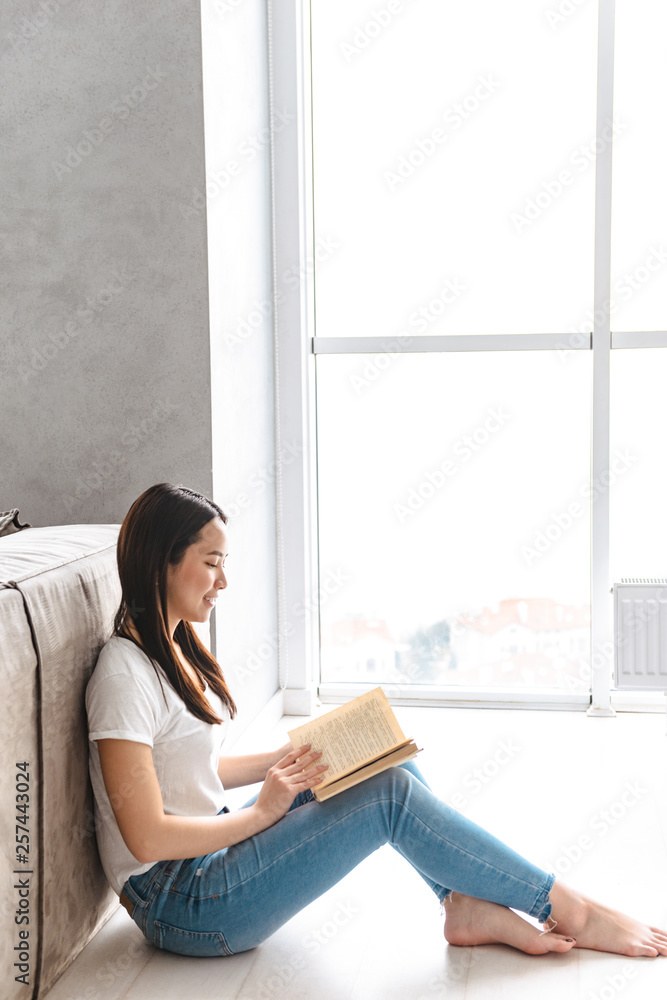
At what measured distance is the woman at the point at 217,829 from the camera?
1579mm

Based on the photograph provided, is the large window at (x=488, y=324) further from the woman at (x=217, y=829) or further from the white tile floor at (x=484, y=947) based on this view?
the woman at (x=217, y=829)

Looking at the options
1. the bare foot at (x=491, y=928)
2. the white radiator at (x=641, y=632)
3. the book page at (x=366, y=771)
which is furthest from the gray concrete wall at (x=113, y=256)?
the white radiator at (x=641, y=632)

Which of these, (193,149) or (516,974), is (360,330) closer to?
(193,149)

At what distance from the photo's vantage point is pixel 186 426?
2.40 meters

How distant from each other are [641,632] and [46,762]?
195cm

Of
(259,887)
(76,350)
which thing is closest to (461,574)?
(76,350)

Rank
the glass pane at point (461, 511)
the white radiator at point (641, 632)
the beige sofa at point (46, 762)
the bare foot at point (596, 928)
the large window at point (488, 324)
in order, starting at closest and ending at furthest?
the beige sofa at point (46, 762) → the bare foot at point (596, 928) → the white radiator at point (641, 632) → the large window at point (488, 324) → the glass pane at point (461, 511)

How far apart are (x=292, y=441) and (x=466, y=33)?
141 centimetres

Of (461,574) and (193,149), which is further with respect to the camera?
(461,574)

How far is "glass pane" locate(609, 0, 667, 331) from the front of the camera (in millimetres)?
2895

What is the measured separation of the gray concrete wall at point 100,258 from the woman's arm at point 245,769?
32.1 inches

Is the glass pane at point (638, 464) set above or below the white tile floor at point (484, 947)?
above

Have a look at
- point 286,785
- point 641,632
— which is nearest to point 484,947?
point 286,785

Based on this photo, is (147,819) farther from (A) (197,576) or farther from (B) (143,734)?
(A) (197,576)
